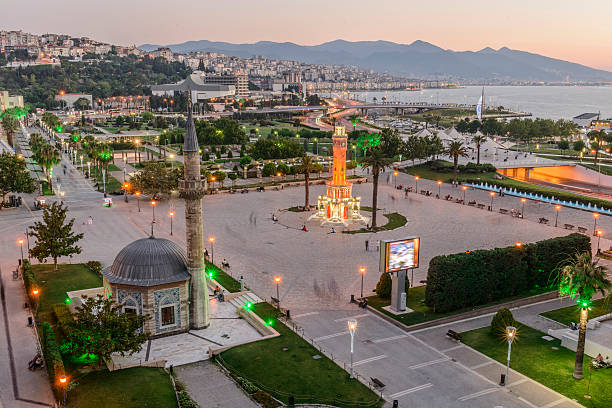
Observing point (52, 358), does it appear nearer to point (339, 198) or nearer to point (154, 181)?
point (339, 198)

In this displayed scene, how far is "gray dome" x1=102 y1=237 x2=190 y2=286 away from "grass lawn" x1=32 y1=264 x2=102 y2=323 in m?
6.98

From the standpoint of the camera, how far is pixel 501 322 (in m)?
32.0

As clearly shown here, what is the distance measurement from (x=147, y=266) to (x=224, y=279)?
11.6 metres

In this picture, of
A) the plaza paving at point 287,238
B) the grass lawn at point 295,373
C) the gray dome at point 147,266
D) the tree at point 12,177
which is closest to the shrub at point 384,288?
the plaza paving at point 287,238

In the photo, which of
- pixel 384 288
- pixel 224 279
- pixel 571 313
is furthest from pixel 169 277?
pixel 571 313

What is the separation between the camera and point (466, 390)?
87.0ft

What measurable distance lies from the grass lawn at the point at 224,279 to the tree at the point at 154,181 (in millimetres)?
26056

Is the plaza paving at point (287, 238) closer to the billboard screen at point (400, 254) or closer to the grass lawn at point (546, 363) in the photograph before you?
the grass lawn at point (546, 363)

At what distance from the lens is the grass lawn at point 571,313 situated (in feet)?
114

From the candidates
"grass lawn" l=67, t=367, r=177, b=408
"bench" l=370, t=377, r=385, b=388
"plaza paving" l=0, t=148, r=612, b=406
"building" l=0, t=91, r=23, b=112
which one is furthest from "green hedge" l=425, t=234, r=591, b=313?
"building" l=0, t=91, r=23, b=112

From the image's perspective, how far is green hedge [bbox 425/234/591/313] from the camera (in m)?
35.2

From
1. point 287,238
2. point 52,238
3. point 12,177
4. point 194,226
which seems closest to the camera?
point 194,226

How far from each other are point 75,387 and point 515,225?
47.7m

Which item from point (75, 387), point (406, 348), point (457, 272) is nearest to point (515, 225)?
point (457, 272)
